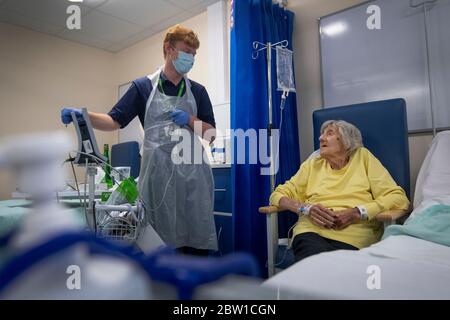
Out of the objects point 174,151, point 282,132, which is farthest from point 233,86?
point 174,151

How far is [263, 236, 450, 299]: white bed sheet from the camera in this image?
35cm

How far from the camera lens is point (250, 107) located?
1873mm

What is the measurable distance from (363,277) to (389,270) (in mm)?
117

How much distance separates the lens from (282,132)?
2152mm

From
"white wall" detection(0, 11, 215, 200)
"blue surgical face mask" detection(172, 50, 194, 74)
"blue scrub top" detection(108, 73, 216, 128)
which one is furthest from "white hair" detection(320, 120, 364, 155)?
"white wall" detection(0, 11, 215, 200)

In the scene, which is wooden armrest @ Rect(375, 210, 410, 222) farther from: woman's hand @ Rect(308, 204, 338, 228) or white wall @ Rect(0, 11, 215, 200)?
white wall @ Rect(0, 11, 215, 200)

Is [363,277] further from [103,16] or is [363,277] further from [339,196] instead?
[103,16]

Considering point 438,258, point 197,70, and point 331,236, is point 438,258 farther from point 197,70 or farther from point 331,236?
point 197,70

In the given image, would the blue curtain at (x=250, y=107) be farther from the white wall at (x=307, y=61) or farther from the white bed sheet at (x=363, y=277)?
the white bed sheet at (x=363, y=277)

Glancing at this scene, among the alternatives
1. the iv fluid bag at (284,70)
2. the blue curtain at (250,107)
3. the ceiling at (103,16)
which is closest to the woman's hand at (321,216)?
the blue curtain at (250,107)

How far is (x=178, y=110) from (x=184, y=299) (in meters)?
1.18

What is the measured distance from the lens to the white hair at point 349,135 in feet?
4.70

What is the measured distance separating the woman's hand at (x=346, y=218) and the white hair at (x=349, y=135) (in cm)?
38

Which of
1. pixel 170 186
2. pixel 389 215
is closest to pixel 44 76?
A: pixel 170 186
